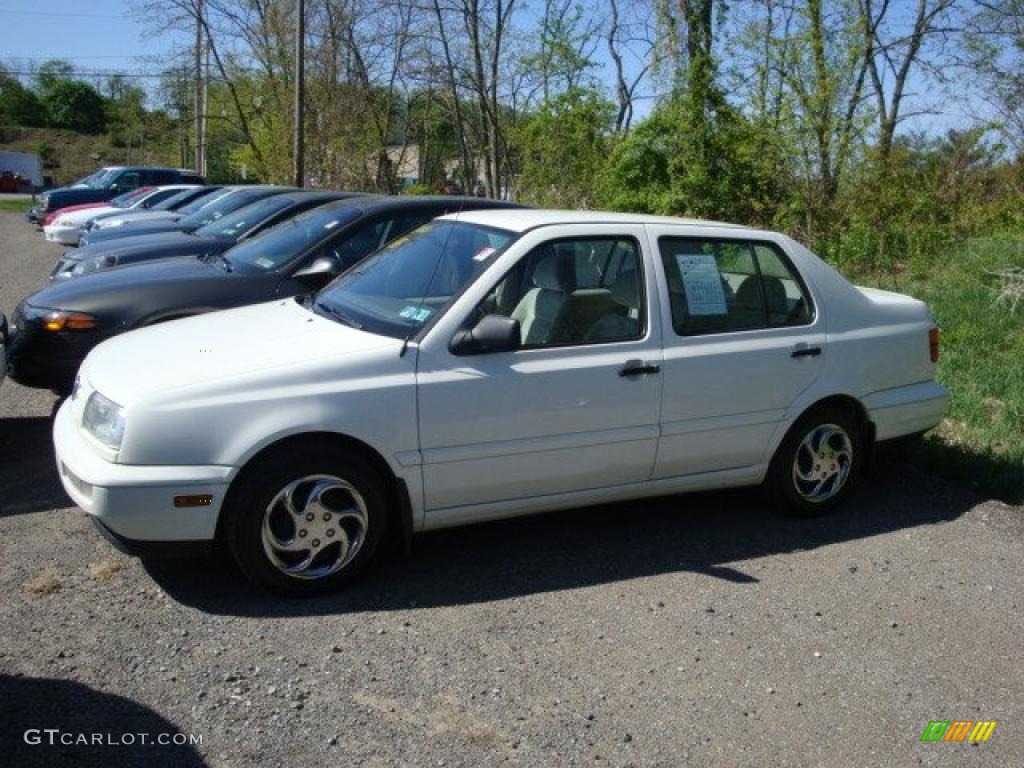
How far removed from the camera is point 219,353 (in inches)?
170

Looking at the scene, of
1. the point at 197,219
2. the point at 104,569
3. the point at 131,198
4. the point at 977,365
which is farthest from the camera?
the point at 131,198

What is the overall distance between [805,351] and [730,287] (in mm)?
543

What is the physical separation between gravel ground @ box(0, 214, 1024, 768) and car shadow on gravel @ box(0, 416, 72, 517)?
1.5 inches

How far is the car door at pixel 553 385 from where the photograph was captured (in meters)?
4.32

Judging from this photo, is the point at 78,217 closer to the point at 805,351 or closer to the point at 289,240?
the point at 289,240

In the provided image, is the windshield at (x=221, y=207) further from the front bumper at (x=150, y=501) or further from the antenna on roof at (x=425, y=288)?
the front bumper at (x=150, y=501)

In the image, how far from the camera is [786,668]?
3893 millimetres

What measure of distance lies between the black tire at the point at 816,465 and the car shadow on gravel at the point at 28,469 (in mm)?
3798

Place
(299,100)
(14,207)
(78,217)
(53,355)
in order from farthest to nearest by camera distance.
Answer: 1. (14,207)
2. (299,100)
3. (78,217)
4. (53,355)

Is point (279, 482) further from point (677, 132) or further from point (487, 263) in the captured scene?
point (677, 132)

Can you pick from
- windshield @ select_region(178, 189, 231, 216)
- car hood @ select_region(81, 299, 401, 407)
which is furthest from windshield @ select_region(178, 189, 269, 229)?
car hood @ select_region(81, 299, 401, 407)

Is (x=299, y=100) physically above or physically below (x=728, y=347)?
above

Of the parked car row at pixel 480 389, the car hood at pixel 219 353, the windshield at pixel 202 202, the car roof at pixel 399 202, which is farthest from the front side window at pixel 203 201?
the car hood at pixel 219 353

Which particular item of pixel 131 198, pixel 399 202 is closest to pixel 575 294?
Result: pixel 399 202
